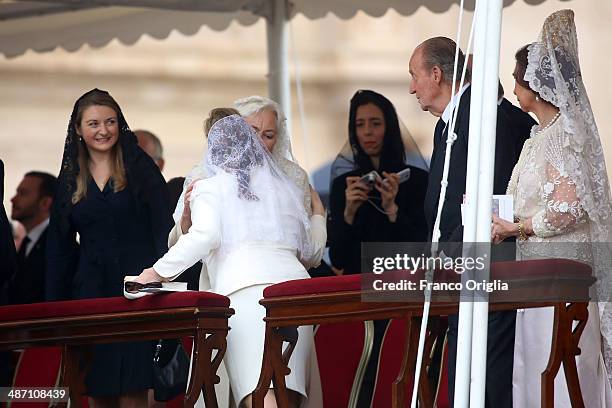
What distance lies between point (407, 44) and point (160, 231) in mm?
9956

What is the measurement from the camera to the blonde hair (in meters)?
6.61

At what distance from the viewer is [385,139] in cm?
772

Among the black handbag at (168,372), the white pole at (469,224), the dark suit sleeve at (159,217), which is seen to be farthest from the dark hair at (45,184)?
the white pole at (469,224)

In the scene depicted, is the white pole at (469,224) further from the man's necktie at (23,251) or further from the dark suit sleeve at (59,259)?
the man's necktie at (23,251)

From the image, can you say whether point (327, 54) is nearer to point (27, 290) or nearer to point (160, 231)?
point (27, 290)

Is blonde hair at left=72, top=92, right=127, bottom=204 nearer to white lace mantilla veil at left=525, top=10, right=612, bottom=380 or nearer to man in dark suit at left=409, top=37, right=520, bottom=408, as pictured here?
man in dark suit at left=409, top=37, right=520, bottom=408

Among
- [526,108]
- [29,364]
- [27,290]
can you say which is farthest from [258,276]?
[27,290]

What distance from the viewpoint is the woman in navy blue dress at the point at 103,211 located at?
6.59 m

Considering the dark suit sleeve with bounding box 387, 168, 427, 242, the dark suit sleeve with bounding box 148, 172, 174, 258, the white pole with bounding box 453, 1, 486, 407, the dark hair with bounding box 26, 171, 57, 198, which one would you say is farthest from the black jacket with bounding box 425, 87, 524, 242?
the dark hair with bounding box 26, 171, 57, 198

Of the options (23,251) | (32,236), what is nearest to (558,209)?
(23,251)

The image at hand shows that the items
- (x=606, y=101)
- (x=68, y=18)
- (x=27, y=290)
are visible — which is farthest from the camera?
(x=606, y=101)

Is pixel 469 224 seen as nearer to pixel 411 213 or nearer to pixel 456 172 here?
pixel 456 172

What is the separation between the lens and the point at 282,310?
555cm

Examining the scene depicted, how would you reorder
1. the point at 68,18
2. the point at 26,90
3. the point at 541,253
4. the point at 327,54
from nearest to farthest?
the point at 541,253, the point at 68,18, the point at 26,90, the point at 327,54
